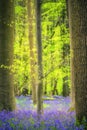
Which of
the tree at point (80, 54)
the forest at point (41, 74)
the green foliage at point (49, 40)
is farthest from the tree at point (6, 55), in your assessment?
the green foliage at point (49, 40)

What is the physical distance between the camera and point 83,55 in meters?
7.82

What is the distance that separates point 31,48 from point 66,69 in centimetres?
855

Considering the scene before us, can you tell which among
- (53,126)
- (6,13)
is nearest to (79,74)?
(53,126)

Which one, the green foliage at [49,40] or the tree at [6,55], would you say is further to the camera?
the green foliage at [49,40]

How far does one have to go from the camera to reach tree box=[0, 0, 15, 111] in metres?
12.0

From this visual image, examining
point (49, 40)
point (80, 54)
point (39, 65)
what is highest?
point (49, 40)

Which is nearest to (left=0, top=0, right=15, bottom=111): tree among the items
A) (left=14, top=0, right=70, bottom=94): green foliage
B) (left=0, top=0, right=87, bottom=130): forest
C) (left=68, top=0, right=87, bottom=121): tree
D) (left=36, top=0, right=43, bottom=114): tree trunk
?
(left=0, top=0, right=87, bottom=130): forest

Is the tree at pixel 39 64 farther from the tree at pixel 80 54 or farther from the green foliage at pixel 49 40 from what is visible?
the green foliage at pixel 49 40

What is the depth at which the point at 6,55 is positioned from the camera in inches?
482

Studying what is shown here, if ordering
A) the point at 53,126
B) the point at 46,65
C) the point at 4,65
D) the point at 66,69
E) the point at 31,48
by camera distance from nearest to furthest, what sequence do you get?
the point at 53,126, the point at 4,65, the point at 31,48, the point at 66,69, the point at 46,65

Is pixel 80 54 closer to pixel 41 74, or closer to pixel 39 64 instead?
pixel 41 74

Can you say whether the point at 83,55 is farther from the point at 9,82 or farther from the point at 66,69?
the point at 66,69

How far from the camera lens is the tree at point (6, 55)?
1204 centimetres

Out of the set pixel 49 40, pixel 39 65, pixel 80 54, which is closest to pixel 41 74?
pixel 39 65
